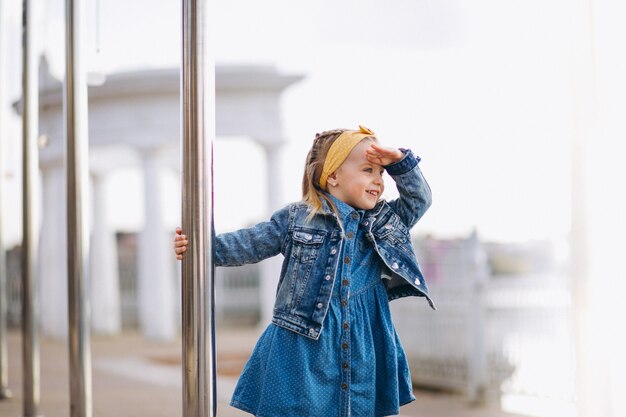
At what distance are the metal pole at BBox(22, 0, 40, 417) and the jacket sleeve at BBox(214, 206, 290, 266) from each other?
6.35ft

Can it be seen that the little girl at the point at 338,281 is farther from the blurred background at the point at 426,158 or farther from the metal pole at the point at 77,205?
the metal pole at the point at 77,205

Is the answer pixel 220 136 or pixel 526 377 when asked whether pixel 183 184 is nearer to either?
pixel 526 377

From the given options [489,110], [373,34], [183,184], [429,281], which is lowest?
A: [429,281]

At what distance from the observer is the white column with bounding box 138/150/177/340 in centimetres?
856

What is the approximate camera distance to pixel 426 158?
420 cm

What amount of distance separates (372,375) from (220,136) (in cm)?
700

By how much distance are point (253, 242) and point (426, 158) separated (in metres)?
2.44

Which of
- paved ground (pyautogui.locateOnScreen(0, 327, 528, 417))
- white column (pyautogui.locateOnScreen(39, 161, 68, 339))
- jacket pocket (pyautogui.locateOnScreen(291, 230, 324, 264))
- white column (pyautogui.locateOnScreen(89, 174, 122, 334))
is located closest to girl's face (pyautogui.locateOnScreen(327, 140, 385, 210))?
jacket pocket (pyautogui.locateOnScreen(291, 230, 324, 264))

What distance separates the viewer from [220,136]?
8641 millimetres

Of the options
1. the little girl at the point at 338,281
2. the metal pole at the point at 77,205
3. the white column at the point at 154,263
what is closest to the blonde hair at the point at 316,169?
the little girl at the point at 338,281

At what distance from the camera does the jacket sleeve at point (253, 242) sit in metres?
1.85

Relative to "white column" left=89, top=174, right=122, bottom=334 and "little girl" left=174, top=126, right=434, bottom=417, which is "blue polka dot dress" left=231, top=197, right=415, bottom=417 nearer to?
"little girl" left=174, top=126, right=434, bottom=417

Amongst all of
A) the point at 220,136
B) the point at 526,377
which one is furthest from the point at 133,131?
the point at 526,377

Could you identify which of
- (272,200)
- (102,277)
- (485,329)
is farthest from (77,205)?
(102,277)
